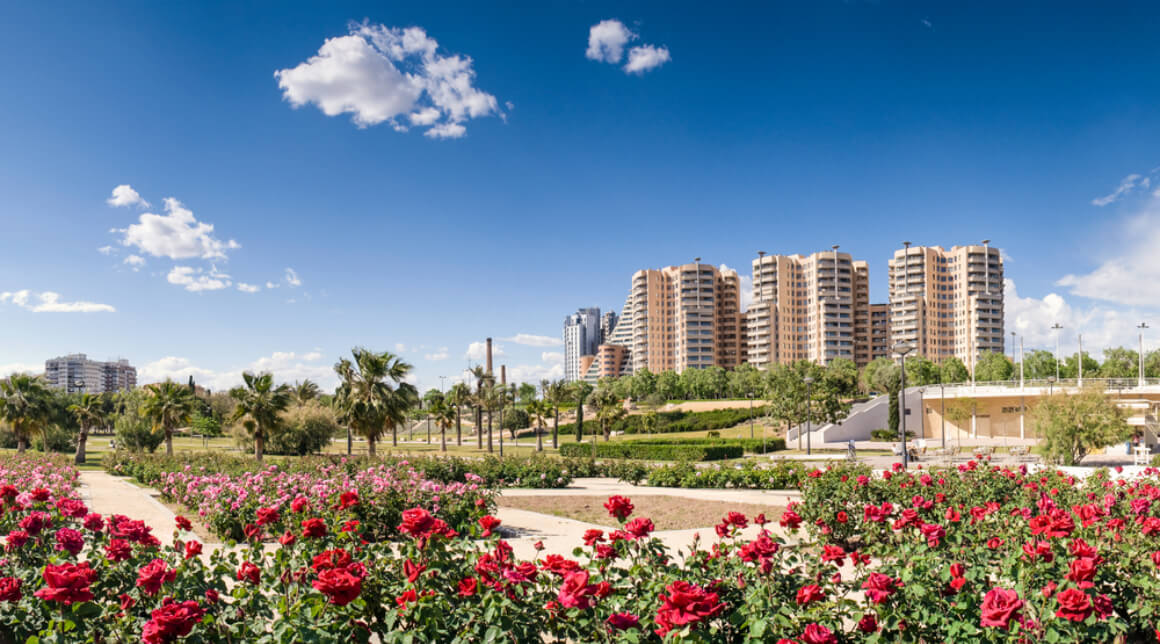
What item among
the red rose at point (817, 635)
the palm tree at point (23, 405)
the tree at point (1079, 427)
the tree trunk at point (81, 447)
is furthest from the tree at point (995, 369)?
the red rose at point (817, 635)

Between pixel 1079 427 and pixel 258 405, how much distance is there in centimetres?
3467

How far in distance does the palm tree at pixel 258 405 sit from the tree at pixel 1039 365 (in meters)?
101

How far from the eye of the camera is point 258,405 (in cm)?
3344

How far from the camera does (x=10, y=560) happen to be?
20.1ft

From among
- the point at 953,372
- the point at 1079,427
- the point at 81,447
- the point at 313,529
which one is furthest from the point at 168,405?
the point at 953,372

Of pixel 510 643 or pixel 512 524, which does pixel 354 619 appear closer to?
pixel 510 643

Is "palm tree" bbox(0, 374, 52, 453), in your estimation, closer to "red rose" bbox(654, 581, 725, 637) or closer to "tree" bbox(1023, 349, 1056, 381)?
"red rose" bbox(654, 581, 725, 637)

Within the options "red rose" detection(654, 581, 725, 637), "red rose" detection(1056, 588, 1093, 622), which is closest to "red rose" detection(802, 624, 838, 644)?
"red rose" detection(654, 581, 725, 637)

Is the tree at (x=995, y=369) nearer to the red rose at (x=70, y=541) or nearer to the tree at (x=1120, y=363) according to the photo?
the tree at (x=1120, y=363)

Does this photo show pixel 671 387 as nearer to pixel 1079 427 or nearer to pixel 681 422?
pixel 681 422

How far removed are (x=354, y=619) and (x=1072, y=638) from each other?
442 centimetres

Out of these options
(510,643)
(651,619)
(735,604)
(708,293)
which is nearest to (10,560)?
(510,643)

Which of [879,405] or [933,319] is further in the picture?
Answer: [933,319]

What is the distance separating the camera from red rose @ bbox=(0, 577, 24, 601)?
4398 millimetres
